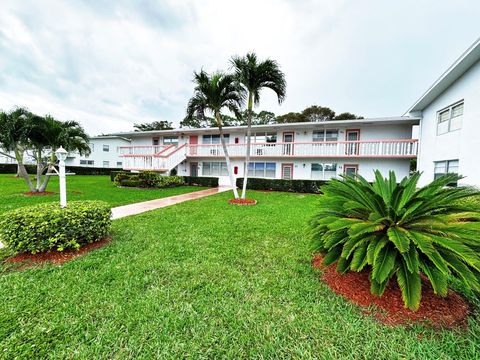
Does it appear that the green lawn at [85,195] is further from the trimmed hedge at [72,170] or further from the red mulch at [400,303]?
the trimmed hedge at [72,170]

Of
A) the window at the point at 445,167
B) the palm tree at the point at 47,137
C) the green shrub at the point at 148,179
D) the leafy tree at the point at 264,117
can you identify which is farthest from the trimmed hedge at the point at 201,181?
A: the leafy tree at the point at 264,117

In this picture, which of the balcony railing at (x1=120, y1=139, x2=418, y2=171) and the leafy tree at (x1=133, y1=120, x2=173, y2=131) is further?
the leafy tree at (x1=133, y1=120, x2=173, y2=131)

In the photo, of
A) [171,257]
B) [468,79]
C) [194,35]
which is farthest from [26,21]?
[468,79]

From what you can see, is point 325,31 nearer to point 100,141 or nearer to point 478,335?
point 478,335

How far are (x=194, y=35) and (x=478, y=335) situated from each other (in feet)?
48.8

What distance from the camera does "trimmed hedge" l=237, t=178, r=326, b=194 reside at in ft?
46.2

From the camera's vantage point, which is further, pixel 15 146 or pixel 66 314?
pixel 15 146

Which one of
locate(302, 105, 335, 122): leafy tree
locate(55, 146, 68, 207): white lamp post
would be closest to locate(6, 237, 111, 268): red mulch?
locate(55, 146, 68, 207): white lamp post

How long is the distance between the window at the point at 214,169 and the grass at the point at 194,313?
1425 cm

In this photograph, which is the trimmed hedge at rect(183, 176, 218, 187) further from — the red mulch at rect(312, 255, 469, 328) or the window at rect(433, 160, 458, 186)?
the red mulch at rect(312, 255, 469, 328)

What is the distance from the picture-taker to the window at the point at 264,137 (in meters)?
17.3

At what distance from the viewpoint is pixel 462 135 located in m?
8.14

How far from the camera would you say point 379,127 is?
47.8 ft

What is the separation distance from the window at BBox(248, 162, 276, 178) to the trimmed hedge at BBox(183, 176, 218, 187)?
10.8ft
